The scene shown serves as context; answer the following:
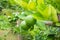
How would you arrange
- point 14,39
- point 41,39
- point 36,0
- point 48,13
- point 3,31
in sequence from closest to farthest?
point 48,13, point 36,0, point 41,39, point 14,39, point 3,31

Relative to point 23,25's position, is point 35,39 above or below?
below

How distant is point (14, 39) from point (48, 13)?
1354 millimetres

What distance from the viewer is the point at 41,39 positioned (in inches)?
64.4

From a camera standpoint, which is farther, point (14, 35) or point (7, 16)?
point (7, 16)

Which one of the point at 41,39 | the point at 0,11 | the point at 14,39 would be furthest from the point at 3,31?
the point at 41,39

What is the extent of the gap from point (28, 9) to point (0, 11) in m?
2.13

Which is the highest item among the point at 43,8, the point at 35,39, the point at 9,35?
the point at 43,8

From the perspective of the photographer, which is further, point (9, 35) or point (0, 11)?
point (0, 11)

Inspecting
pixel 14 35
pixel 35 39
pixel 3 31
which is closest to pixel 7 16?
pixel 3 31

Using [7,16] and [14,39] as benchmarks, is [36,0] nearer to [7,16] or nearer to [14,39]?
[14,39]

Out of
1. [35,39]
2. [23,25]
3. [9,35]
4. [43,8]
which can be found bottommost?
[9,35]

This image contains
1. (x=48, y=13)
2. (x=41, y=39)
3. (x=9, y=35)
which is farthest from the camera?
(x=9, y=35)

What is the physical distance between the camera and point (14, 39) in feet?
6.64

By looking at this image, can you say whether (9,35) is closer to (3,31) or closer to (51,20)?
(3,31)
